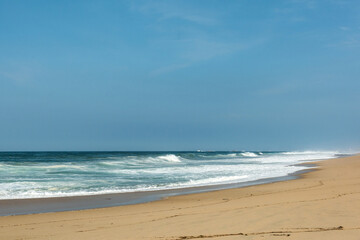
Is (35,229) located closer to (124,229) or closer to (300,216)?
(124,229)

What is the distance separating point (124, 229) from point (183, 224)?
1.10 m

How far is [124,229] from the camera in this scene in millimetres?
6750

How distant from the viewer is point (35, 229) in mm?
7137

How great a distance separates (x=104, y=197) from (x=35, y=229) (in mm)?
5142

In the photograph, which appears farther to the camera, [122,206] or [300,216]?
[122,206]

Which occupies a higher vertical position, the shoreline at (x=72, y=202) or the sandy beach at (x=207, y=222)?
the sandy beach at (x=207, y=222)

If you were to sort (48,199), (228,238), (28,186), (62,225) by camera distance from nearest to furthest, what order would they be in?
(228,238) < (62,225) < (48,199) < (28,186)

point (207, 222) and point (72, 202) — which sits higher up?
point (207, 222)

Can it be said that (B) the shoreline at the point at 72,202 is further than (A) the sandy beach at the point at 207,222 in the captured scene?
Yes

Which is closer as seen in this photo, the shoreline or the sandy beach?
the sandy beach

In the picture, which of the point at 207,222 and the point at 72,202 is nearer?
the point at 207,222

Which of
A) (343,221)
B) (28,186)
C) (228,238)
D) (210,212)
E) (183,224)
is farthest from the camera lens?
(28,186)

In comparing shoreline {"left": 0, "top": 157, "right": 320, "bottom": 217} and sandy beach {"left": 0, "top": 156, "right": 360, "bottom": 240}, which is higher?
sandy beach {"left": 0, "top": 156, "right": 360, "bottom": 240}

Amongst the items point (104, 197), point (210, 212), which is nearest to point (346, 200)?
point (210, 212)
